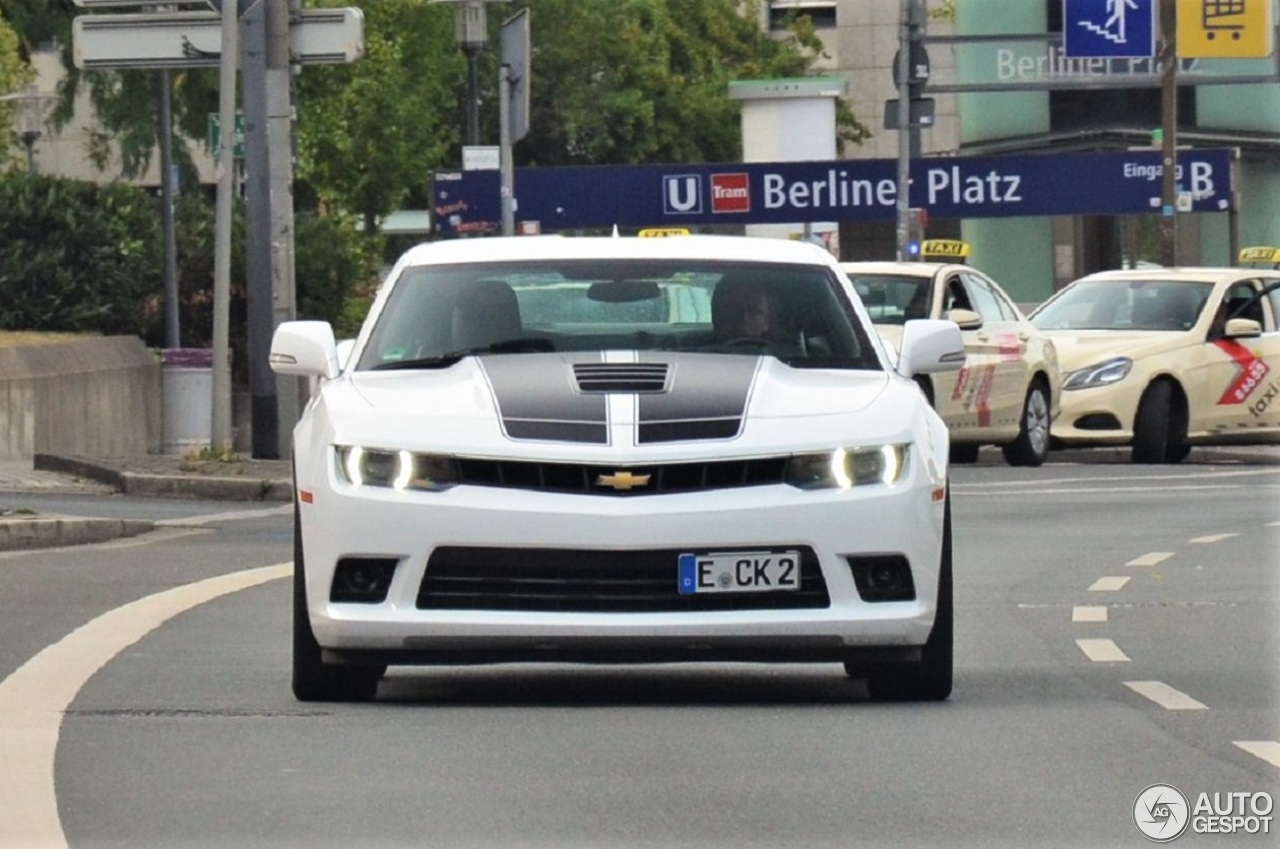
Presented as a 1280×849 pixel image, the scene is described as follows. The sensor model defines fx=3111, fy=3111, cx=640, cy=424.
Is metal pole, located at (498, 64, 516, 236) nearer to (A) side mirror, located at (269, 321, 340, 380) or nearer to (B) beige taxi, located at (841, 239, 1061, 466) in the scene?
(B) beige taxi, located at (841, 239, 1061, 466)

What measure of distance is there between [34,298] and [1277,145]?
129 feet

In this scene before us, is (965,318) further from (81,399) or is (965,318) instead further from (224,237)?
(81,399)

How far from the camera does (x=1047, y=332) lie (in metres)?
27.1

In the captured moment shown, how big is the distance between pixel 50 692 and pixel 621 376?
2.05m

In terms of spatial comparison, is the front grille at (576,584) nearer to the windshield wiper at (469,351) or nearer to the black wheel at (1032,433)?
the windshield wiper at (469,351)

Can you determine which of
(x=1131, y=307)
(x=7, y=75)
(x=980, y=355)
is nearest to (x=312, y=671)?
(x=980, y=355)

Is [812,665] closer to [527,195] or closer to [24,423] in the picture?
[24,423]

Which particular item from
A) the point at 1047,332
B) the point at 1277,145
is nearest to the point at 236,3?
the point at 1047,332

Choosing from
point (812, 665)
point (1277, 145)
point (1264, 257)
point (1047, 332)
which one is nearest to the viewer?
point (812, 665)

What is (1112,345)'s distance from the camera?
26312 mm

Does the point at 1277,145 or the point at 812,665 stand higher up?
the point at 1277,145

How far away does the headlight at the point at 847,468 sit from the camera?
884cm

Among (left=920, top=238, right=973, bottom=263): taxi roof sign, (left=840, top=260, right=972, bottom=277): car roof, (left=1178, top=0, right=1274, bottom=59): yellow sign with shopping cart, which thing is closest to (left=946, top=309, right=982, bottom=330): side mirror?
(left=840, top=260, right=972, bottom=277): car roof

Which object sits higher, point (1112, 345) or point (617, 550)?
point (1112, 345)
